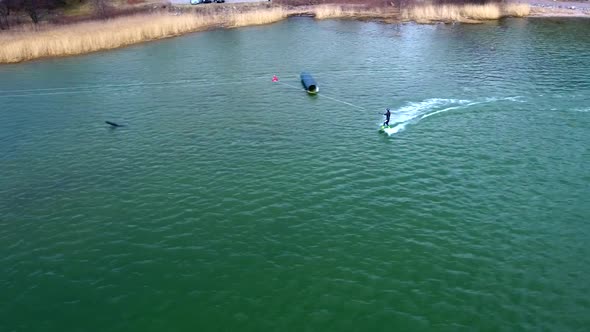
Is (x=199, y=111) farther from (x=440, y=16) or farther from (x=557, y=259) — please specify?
(x=440, y=16)

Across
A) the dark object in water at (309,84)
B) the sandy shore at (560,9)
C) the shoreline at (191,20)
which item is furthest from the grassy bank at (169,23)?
the dark object in water at (309,84)

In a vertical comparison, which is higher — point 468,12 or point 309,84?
point 468,12

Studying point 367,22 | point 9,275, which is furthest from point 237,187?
point 367,22

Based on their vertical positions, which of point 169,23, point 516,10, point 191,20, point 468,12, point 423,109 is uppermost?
point 191,20

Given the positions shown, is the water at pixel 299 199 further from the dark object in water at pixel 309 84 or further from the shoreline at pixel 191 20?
the shoreline at pixel 191 20

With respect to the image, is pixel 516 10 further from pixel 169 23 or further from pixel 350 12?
pixel 169 23

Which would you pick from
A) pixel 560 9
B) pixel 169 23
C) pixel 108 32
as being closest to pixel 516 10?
pixel 560 9
